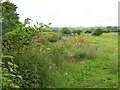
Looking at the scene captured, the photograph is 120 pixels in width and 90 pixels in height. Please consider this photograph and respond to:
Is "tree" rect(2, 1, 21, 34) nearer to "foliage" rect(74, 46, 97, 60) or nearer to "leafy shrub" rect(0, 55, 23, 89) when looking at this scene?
"leafy shrub" rect(0, 55, 23, 89)

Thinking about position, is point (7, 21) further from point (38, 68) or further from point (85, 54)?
point (85, 54)

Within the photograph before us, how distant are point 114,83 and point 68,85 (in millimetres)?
1342

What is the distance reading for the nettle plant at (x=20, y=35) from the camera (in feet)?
15.1

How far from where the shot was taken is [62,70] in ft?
31.3

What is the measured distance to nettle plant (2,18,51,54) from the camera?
15.1ft

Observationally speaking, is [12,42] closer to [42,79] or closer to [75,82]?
[42,79]

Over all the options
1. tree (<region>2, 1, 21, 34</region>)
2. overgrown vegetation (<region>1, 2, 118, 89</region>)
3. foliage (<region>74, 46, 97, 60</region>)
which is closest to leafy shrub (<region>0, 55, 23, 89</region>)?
overgrown vegetation (<region>1, 2, 118, 89</region>)

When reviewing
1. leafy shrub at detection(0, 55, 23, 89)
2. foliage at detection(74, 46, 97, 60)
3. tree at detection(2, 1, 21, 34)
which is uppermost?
tree at detection(2, 1, 21, 34)

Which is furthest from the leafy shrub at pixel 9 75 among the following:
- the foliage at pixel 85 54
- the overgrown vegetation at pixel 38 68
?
the foliage at pixel 85 54

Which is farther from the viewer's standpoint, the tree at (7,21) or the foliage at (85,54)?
the foliage at (85,54)

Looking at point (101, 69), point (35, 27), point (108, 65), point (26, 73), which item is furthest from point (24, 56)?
point (108, 65)

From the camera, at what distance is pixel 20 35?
15.8ft

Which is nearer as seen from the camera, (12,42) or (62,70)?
(12,42)

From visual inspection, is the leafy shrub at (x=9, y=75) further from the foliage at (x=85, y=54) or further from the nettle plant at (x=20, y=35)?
the foliage at (x=85, y=54)
